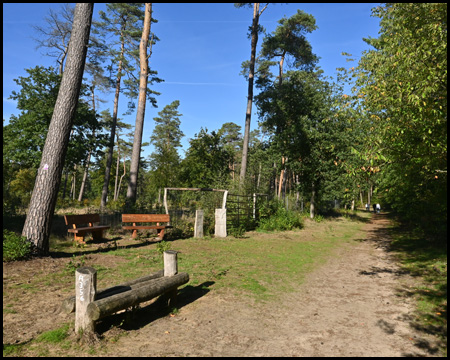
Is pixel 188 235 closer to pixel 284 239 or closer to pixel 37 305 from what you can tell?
pixel 284 239

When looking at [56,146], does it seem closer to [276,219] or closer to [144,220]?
[144,220]

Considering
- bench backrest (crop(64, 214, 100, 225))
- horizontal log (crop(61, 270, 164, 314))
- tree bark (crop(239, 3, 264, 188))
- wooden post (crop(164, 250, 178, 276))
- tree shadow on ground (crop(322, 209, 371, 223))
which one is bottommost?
horizontal log (crop(61, 270, 164, 314))

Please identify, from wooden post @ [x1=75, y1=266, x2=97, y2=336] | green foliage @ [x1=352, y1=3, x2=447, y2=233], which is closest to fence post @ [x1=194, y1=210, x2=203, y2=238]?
green foliage @ [x1=352, y1=3, x2=447, y2=233]

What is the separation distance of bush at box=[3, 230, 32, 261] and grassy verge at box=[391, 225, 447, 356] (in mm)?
7831

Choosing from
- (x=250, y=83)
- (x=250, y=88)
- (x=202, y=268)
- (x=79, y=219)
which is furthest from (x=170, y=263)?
(x=250, y=83)

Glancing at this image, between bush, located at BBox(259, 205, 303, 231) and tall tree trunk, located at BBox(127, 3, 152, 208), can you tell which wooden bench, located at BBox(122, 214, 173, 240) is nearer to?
tall tree trunk, located at BBox(127, 3, 152, 208)

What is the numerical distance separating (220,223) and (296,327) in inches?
352

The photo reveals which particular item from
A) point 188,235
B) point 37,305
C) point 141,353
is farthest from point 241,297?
point 188,235

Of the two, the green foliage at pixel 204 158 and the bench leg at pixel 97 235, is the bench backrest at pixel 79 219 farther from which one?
the green foliage at pixel 204 158

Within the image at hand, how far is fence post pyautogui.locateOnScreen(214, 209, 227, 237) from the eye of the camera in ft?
42.8

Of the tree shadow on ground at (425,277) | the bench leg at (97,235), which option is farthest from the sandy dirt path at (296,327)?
the bench leg at (97,235)

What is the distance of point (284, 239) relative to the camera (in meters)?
13.1

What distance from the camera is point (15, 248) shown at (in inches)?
259

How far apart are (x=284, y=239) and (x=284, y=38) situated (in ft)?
61.1
